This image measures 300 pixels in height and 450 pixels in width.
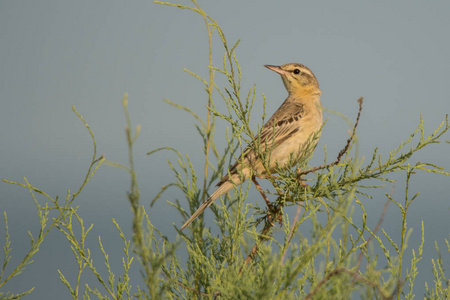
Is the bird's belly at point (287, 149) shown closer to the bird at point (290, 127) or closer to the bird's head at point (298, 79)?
the bird at point (290, 127)

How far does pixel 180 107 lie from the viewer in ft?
16.8

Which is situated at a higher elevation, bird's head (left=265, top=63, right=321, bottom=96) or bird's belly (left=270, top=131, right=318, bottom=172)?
bird's head (left=265, top=63, right=321, bottom=96)

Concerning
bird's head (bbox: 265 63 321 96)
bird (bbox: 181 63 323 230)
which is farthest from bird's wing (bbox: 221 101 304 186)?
bird's head (bbox: 265 63 321 96)

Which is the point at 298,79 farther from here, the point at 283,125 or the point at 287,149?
the point at 287,149

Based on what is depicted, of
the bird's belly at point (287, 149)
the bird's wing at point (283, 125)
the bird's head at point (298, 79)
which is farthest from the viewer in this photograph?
the bird's head at point (298, 79)

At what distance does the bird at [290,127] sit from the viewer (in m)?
7.09

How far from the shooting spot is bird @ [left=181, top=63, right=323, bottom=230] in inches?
279

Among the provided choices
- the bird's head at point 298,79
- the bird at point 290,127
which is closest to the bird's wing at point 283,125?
the bird at point 290,127

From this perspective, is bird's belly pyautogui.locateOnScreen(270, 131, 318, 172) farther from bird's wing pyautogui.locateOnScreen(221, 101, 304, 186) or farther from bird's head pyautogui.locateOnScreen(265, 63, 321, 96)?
bird's head pyautogui.locateOnScreen(265, 63, 321, 96)

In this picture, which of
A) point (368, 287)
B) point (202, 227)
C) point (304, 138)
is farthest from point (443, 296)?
point (304, 138)

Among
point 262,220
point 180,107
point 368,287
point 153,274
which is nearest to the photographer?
point 153,274

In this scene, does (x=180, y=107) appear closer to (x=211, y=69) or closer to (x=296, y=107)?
(x=211, y=69)

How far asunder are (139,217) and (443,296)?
3763 millimetres

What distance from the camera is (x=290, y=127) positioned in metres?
8.16
